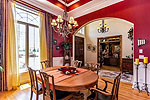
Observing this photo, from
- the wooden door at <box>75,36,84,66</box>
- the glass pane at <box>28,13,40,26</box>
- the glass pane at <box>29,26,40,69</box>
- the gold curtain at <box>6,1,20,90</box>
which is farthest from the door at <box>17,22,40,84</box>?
the wooden door at <box>75,36,84,66</box>

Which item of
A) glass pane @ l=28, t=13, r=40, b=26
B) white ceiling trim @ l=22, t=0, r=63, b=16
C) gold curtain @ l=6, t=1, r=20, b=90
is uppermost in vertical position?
white ceiling trim @ l=22, t=0, r=63, b=16

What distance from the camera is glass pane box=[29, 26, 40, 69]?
3.46 meters

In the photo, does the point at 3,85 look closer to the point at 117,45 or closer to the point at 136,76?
the point at 136,76

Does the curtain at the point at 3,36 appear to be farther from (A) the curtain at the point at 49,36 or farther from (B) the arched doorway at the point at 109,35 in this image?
(B) the arched doorway at the point at 109,35

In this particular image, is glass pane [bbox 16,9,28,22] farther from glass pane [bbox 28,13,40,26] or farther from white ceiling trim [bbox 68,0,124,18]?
white ceiling trim [bbox 68,0,124,18]

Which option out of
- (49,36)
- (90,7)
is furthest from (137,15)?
(49,36)

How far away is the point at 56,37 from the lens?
4219mm

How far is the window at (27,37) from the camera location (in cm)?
313

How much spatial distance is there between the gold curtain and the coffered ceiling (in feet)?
2.96

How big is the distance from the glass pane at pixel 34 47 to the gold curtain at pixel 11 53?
72 cm

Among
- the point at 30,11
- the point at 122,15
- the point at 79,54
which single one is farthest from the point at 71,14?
the point at 79,54

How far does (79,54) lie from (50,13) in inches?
146

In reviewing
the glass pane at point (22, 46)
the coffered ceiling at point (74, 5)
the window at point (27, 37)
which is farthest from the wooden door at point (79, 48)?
the glass pane at point (22, 46)

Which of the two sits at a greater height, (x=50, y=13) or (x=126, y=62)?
(x=50, y=13)
